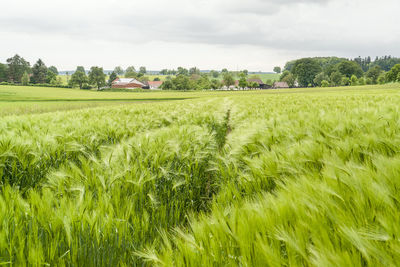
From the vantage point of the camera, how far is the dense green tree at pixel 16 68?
92.9 meters

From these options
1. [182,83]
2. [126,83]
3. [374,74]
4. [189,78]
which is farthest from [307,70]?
[126,83]

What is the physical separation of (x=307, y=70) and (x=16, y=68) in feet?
423

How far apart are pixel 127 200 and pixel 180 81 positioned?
10419 centimetres

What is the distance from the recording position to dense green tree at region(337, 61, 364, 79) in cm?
11306

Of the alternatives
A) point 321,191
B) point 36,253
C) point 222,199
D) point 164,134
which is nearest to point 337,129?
point 222,199

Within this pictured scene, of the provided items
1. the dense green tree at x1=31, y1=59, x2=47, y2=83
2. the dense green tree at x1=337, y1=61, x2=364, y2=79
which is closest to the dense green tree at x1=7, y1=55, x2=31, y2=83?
the dense green tree at x1=31, y1=59, x2=47, y2=83

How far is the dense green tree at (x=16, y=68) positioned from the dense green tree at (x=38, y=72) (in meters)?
5.18

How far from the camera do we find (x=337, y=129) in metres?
2.92

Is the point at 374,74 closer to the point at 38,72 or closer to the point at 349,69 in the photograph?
the point at 349,69

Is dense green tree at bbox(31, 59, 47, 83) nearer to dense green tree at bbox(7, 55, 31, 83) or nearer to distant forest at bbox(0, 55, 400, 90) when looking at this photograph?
distant forest at bbox(0, 55, 400, 90)

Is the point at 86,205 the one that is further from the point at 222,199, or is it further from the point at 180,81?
the point at 180,81

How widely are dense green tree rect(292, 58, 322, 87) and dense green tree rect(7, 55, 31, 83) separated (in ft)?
406

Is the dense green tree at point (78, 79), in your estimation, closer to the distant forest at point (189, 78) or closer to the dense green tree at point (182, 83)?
the distant forest at point (189, 78)

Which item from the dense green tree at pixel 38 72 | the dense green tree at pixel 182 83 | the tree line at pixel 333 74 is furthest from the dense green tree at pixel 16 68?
the tree line at pixel 333 74
